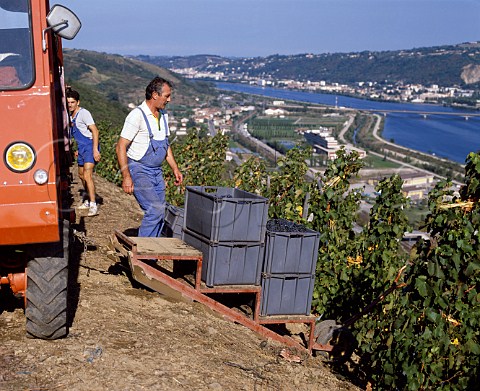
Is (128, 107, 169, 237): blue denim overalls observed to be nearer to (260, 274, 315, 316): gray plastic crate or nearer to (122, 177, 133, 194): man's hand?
(122, 177, 133, 194): man's hand

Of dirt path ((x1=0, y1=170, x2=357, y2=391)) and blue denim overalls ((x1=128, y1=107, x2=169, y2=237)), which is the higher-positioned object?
blue denim overalls ((x1=128, y1=107, x2=169, y2=237))

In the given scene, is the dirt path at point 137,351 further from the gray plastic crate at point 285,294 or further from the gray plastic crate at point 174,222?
the gray plastic crate at point 174,222

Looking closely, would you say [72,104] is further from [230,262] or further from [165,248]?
[230,262]

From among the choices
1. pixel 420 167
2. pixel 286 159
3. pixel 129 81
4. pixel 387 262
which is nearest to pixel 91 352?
pixel 387 262

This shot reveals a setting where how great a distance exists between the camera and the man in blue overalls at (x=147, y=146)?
6199 mm

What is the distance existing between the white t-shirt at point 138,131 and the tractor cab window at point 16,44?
1.86m

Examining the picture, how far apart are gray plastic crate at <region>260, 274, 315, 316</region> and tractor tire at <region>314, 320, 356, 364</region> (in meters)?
0.66

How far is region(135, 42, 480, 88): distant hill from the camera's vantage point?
8000 centimetres

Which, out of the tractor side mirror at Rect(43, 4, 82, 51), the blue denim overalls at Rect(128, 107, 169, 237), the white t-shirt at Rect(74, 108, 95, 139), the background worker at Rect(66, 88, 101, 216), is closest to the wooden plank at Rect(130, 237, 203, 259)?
the blue denim overalls at Rect(128, 107, 169, 237)

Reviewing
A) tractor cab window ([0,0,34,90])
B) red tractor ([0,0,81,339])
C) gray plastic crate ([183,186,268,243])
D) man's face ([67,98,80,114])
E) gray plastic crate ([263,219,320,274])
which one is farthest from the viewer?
man's face ([67,98,80,114])

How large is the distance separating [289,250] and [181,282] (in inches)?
44.2

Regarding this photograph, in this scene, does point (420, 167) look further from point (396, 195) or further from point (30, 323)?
point (30, 323)

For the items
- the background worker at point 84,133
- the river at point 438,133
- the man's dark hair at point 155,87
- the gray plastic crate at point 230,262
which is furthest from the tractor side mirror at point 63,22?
the river at point 438,133

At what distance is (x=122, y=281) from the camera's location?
21.8ft
